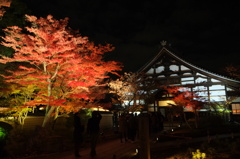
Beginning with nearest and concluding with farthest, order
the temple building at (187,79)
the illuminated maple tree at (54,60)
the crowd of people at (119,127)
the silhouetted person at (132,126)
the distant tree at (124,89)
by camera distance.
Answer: the crowd of people at (119,127) → the illuminated maple tree at (54,60) → the silhouetted person at (132,126) → the temple building at (187,79) → the distant tree at (124,89)

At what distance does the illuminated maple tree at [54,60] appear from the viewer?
10.4 metres

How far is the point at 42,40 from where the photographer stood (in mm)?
10883

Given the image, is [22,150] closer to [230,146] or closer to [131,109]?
[230,146]

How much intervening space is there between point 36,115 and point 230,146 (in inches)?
481

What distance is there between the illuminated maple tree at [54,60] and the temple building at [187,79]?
13640mm

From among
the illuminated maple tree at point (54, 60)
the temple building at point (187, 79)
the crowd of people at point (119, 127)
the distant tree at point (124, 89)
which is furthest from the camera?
the distant tree at point (124, 89)

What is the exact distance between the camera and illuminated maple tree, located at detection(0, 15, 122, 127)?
10352mm

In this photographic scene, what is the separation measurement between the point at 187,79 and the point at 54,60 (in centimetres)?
1963

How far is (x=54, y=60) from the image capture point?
1040cm

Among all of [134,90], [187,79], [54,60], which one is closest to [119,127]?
[54,60]

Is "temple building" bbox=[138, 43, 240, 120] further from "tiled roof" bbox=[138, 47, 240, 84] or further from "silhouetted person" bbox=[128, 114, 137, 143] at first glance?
"silhouetted person" bbox=[128, 114, 137, 143]

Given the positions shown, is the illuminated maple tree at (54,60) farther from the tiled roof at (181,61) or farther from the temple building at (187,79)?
the tiled roof at (181,61)

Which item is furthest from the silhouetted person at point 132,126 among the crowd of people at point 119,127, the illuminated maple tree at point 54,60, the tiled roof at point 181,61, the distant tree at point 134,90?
the tiled roof at point 181,61

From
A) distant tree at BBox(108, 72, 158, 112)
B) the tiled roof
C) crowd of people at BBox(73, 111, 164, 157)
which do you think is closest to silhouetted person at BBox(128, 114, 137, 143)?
crowd of people at BBox(73, 111, 164, 157)
